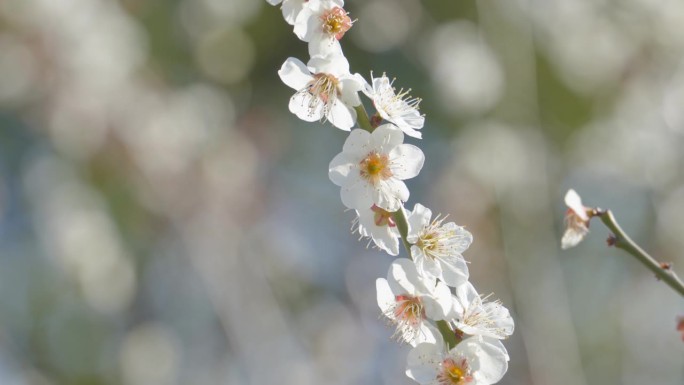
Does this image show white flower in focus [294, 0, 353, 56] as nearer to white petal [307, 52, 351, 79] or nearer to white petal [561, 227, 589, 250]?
white petal [307, 52, 351, 79]

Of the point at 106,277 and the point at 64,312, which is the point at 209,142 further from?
the point at 64,312

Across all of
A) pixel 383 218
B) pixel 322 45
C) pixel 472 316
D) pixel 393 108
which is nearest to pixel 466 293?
pixel 472 316

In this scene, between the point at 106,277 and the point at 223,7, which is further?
the point at 223,7

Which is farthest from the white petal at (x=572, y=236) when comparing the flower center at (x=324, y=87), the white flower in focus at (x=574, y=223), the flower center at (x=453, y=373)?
the flower center at (x=324, y=87)

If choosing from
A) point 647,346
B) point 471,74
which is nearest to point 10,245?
point 471,74

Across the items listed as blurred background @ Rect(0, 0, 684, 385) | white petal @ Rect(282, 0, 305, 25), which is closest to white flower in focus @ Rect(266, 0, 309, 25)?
white petal @ Rect(282, 0, 305, 25)

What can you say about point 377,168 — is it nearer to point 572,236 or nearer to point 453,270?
point 453,270
